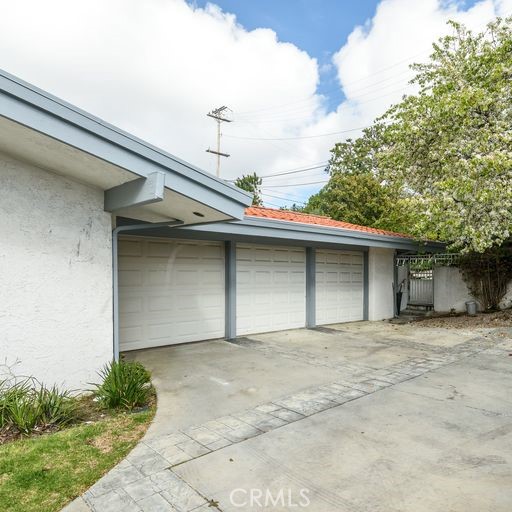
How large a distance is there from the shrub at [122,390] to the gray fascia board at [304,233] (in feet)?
9.87

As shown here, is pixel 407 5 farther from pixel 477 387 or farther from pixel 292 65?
pixel 477 387

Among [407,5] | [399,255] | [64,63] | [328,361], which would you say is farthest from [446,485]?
[64,63]

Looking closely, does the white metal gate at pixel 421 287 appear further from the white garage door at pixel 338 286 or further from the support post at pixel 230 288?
the support post at pixel 230 288

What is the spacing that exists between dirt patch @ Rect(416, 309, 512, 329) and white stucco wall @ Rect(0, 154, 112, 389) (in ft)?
28.8

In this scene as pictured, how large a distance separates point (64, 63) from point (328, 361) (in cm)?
1297

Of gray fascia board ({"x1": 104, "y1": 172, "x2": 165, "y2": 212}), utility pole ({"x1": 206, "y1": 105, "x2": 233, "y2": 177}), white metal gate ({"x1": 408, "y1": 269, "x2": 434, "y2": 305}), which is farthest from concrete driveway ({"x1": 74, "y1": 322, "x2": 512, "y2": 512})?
utility pole ({"x1": 206, "y1": 105, "x2": 233, "y2": 177})

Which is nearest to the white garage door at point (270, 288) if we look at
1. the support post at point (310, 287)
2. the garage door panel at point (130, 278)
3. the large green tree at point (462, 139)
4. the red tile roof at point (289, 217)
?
the support post at point (310, 287)

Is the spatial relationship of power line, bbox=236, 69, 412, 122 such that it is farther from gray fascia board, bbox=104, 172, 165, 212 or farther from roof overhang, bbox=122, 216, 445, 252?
gray fascia board, bbox=104, 172, 165, 212

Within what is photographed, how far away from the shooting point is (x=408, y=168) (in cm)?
1166

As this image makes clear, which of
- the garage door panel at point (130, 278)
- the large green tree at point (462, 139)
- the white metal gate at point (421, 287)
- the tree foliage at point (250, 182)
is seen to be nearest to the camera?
the garage door panel at point (130, 278)

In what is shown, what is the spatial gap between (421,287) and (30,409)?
13.5m

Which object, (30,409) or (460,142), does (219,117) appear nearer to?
(460,142)

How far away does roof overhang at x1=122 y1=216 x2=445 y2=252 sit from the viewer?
7.66m

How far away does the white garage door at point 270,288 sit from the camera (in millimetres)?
9219
